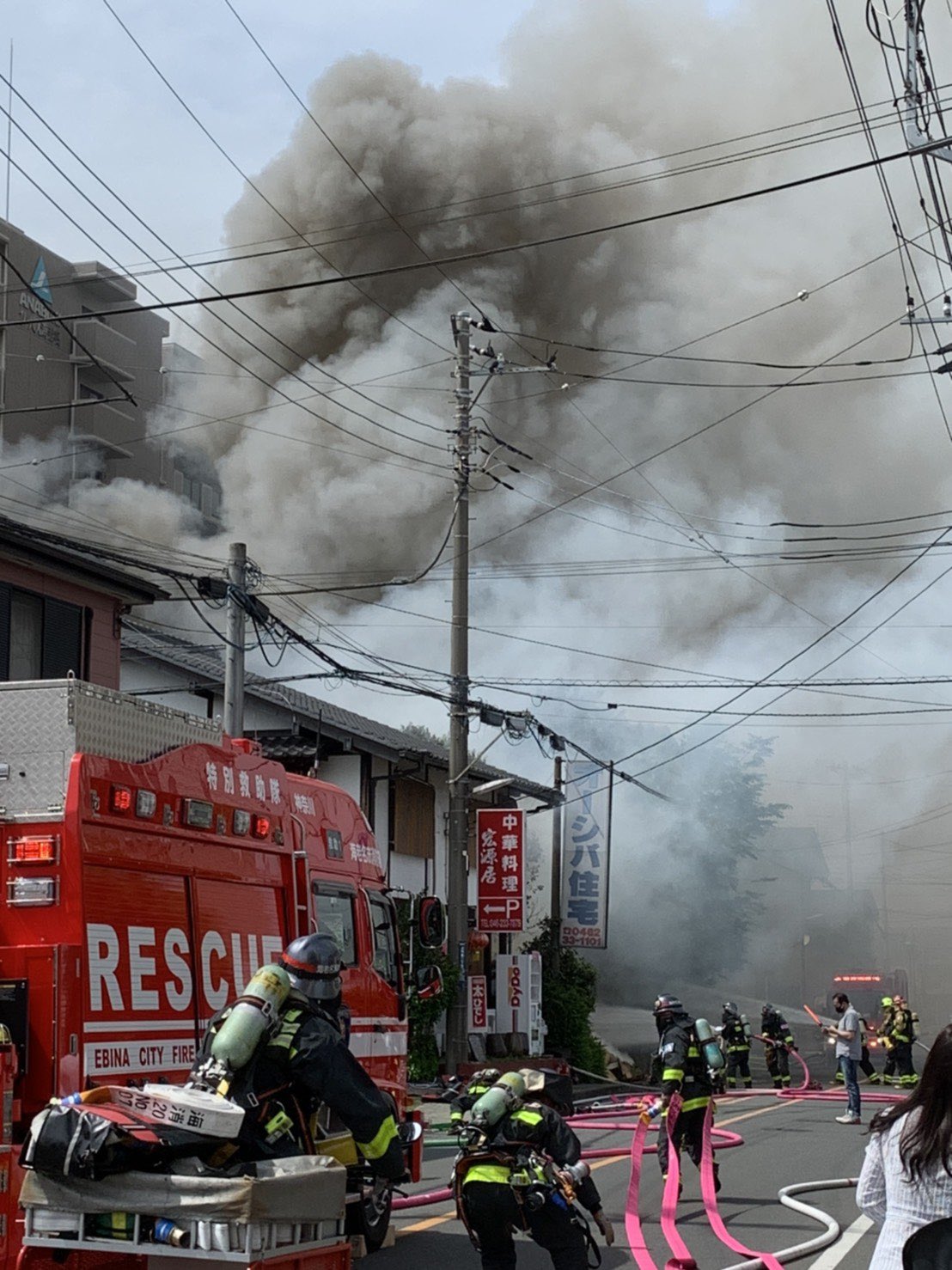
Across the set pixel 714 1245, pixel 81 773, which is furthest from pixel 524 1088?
pixel 714 1245

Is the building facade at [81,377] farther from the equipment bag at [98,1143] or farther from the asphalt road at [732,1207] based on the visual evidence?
the equipment bag at [98,1143]

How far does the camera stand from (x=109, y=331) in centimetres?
4647

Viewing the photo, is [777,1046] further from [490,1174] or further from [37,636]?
[490,1174]

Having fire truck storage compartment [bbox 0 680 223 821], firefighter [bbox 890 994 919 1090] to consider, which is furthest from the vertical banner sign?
fire truck storage compartment [bbox 0 680 223 821]

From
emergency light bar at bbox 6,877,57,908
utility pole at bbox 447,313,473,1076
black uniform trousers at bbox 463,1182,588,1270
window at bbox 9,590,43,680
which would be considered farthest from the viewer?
utility pole at bbox 447,313,473,1076

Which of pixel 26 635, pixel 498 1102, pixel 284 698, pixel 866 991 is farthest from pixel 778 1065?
pixel 498 1102

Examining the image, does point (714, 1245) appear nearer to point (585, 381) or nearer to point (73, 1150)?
point (73, 1150)

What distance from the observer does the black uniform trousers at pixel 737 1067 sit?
2280 cm

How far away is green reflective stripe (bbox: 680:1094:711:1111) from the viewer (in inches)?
414

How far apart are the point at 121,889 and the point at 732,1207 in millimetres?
5644

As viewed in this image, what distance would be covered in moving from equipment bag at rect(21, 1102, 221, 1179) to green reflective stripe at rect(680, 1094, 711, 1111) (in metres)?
6.47

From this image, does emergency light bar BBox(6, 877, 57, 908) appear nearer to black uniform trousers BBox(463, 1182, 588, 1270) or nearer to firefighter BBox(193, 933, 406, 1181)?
firefighter BBox(193, 933, 406, 1181)

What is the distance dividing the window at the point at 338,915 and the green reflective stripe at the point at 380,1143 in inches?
170

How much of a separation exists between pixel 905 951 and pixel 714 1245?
6150cm
